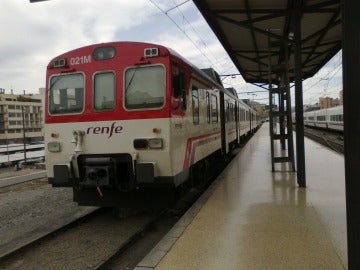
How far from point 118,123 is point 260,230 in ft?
9.61

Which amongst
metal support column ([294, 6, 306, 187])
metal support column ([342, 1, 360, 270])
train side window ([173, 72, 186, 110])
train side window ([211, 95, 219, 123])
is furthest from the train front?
train side window ([211, 95, 219, 123])

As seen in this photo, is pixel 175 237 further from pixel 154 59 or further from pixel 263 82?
pixel 263 82

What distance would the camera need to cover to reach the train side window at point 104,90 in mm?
7805

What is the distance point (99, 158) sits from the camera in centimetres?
761

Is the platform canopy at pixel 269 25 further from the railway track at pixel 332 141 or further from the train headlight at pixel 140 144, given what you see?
the railway track at pixel 332 141

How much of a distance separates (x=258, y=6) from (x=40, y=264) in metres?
7.05

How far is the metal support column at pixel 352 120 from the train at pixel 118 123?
4256mm

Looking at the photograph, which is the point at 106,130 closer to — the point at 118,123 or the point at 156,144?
the point at 118,123

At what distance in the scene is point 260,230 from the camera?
635cm

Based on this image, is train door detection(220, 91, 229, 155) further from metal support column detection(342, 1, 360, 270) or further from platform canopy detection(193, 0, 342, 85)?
metal support column detection(342, 1, 360, 270)

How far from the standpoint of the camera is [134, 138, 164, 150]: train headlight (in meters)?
7.35

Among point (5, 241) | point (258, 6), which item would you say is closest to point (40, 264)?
point (5, 241)

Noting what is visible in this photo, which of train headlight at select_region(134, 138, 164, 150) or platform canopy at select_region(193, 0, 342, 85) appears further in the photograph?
platform canopy at select_region(193, 0, 342, 85)

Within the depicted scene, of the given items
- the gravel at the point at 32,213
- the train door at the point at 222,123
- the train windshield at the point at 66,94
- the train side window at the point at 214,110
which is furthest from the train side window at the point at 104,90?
the train door at the point at 222,123
